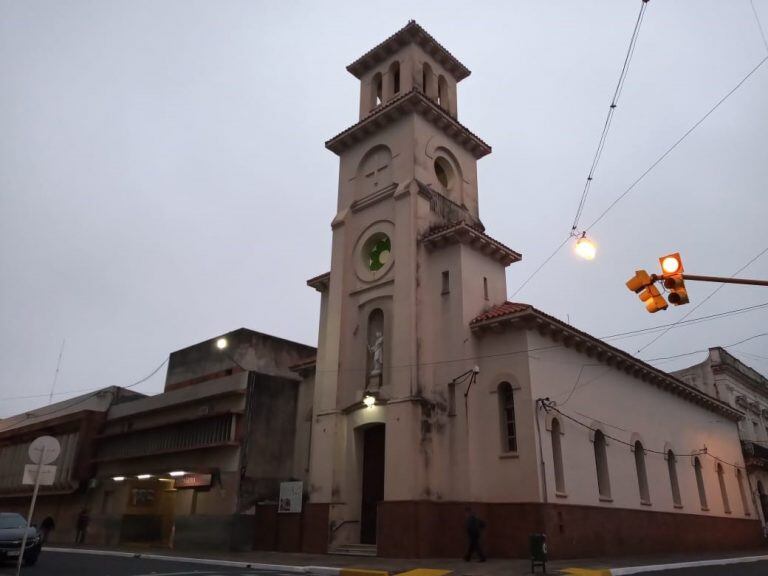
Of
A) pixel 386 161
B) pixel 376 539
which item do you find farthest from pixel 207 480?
pixel 386 161

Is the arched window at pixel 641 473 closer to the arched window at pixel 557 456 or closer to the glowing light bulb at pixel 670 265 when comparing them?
the arched window at pixel 557 456

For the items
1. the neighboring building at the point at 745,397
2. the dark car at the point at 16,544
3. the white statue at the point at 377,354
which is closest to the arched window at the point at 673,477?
the neighboring building at the point at 745,397

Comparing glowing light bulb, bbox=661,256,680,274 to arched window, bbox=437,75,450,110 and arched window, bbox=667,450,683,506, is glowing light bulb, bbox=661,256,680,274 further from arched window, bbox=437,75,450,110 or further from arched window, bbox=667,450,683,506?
arched window, bbox=667,450,683,506

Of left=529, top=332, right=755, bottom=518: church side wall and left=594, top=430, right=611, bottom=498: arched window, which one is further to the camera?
left=594, top=430, right=611, bottom=498: arched window

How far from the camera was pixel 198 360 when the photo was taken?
3222 cm

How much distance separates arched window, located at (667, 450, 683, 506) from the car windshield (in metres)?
26.0

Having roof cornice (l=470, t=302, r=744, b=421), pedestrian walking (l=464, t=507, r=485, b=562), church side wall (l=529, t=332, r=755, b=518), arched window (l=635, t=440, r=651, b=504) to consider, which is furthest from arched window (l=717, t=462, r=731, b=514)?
pedestrian walking (l=464, t=507, r=485, b=562)

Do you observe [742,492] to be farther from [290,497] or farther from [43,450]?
[43,450]

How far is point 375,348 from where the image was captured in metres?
22.9

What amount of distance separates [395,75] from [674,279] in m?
20.9

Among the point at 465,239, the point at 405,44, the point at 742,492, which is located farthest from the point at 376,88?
the point at 742,492

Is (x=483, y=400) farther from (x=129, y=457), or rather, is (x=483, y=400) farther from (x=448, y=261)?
(x=129, y=457)

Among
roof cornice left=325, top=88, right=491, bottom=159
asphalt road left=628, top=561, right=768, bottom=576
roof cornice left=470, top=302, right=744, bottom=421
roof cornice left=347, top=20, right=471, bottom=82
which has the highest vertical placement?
roof cornice left=347, top=20, right=471, bottom=82

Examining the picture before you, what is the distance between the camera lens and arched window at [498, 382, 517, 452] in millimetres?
20078
